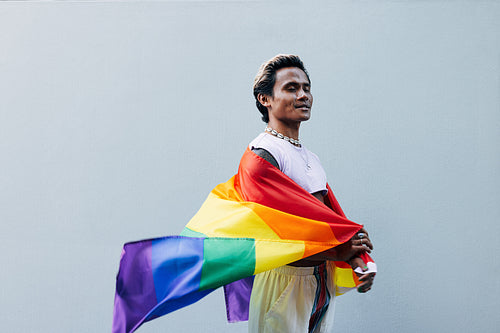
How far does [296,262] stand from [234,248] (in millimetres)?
205

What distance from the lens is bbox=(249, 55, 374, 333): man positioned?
4.28 feet

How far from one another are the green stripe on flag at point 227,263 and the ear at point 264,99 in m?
0.45

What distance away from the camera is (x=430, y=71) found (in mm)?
2213

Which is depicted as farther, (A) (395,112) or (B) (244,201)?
(A) (395,112)

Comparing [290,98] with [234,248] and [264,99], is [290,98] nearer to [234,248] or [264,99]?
[264,99]

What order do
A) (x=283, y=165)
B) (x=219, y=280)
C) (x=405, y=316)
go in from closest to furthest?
(x=219, y=280) → (x=283, y=165) → (x=405, y=316)

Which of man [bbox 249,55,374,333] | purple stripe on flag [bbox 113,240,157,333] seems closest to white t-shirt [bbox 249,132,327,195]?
man [bbox 249,55,374,333]

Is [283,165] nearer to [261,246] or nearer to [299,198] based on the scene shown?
[299,198]

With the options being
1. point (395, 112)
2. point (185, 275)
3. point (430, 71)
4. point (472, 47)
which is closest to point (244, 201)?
point (185, 275)

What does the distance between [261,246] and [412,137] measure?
1.23m

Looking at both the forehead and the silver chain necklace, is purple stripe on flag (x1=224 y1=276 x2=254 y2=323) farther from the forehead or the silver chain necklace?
the forehead

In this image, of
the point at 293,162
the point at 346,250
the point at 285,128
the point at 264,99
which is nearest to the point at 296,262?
the point at 346,250

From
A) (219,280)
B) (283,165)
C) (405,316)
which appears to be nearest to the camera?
(219,280)

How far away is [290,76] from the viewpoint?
1.44 metres
